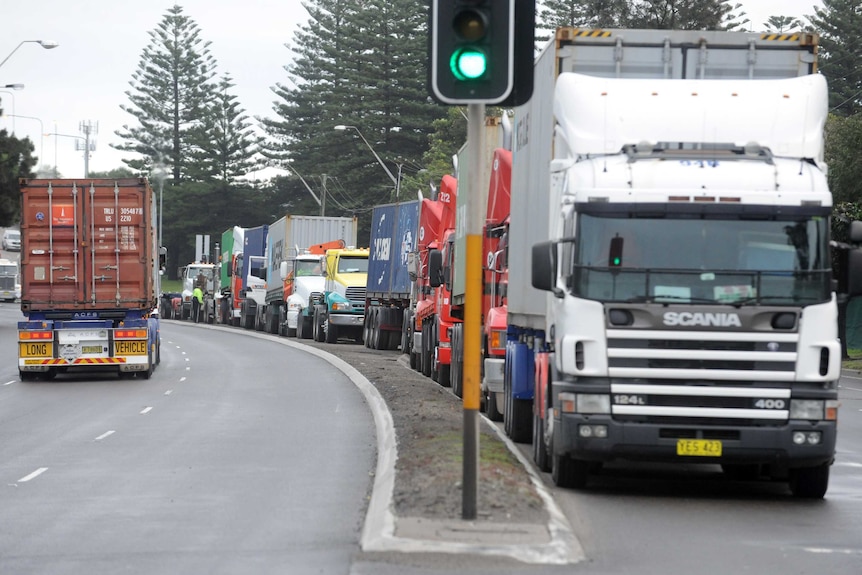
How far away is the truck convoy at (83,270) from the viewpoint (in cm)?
2945

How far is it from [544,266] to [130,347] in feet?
61.3

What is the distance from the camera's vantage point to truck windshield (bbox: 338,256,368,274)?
4541cm

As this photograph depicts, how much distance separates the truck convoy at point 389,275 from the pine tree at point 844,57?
1671 inches

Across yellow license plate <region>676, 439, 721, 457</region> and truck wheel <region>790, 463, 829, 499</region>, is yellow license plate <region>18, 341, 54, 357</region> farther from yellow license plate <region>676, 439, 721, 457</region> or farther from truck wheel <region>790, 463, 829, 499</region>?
yellow license plate <region>676, 439, 721, 457</region>

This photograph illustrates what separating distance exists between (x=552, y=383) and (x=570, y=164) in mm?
1923

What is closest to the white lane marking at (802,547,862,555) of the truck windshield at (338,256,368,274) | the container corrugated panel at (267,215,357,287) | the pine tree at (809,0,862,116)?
the truck windshield at (338,256,368,274)

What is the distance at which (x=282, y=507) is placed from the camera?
484 inches

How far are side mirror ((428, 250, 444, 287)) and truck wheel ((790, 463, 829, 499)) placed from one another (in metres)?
13.6

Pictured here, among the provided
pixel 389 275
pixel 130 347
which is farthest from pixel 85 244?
pixel 389 275

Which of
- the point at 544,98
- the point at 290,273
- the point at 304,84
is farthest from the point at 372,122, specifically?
→ the point at 544,98

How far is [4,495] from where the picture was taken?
43.3 ft

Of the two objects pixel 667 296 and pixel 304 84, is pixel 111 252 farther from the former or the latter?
pixel 304 84

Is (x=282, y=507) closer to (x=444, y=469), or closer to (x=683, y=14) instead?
(x=444, y=469)

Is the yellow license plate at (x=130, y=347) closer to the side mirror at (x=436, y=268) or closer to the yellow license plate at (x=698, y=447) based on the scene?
the side mirror at (x=436, y=268)
